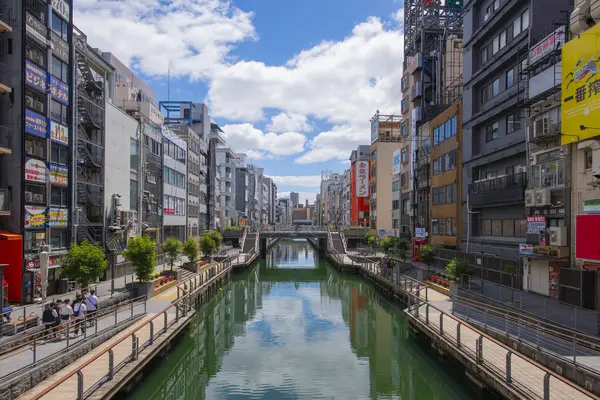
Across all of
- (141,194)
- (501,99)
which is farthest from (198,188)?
(501,99)

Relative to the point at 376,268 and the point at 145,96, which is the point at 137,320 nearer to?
the point at 376,268

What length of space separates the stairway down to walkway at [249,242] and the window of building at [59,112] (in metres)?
44.9

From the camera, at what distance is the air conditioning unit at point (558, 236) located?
26.6 m

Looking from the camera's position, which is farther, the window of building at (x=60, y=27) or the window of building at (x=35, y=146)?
the window of building at (x=60, y=27)

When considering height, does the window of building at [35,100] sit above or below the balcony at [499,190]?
above

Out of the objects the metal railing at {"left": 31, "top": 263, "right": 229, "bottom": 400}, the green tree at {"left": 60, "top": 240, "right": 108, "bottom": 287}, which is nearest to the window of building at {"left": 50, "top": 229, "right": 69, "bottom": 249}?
the green tree at {"left": 60, "top": 240, "right": 108, "bottom": 287}

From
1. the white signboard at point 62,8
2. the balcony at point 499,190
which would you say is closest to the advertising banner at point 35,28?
the white signboard at point 62,8

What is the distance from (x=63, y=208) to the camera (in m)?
31.7

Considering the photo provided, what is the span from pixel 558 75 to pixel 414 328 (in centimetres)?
1675

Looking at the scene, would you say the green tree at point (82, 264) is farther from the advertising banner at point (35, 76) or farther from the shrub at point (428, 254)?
the shrub at point (428, 254)

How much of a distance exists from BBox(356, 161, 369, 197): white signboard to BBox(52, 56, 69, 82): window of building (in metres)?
74.5

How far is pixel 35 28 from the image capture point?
92.9 ft

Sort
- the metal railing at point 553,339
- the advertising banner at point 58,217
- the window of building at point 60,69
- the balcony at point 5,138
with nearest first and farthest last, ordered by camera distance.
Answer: the metal railing at point 553,339, the balcony at point 5,138, the advertising banner at point 58,217, the window of building at point 60,69

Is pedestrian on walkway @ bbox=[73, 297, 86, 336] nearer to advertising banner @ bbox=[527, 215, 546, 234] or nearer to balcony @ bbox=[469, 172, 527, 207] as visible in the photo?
advertising banner @ bbox=[527, 215, 546, 234]
